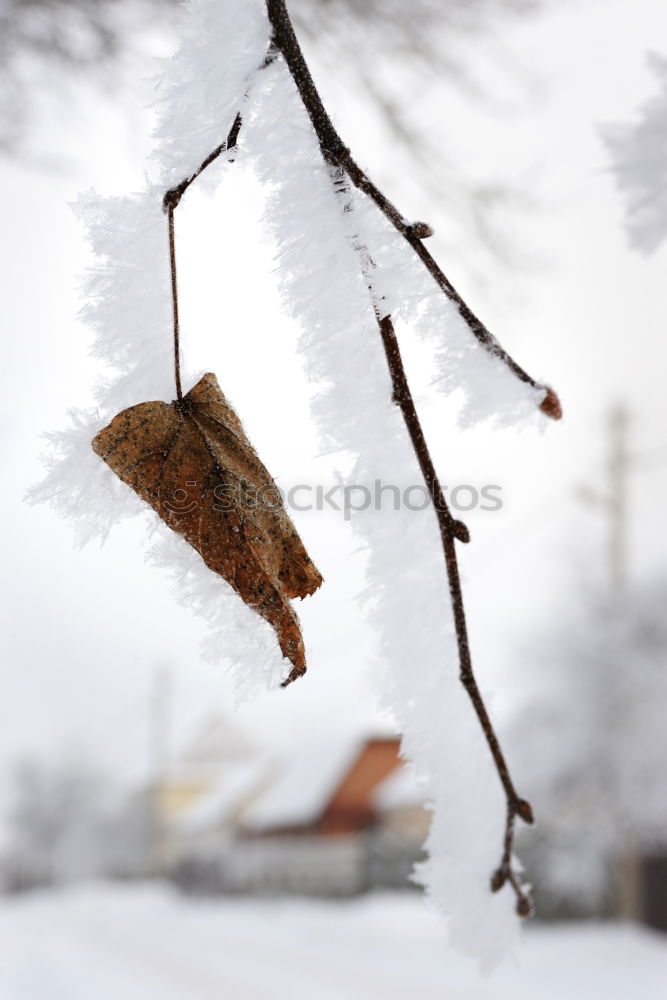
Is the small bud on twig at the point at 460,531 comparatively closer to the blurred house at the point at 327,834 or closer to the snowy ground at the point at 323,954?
the snowy ground at the point at 323,954

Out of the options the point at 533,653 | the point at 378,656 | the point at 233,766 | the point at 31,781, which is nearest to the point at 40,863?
the point at 31,781

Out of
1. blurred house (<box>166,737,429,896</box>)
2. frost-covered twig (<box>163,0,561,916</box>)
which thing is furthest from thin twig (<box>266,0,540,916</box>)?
blurred house (<box>166,737,429,896</box>)

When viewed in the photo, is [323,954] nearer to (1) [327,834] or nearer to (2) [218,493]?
(1) [327,834]

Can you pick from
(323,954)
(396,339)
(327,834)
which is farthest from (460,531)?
(327,834)

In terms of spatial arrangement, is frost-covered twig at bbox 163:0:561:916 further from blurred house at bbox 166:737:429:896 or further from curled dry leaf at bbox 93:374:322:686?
blurred house at bbox 166:737:429:896

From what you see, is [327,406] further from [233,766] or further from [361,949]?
[233,766]

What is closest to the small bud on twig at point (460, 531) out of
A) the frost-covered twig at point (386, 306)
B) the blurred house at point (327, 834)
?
the frost-covered twig at point (386, 306)
